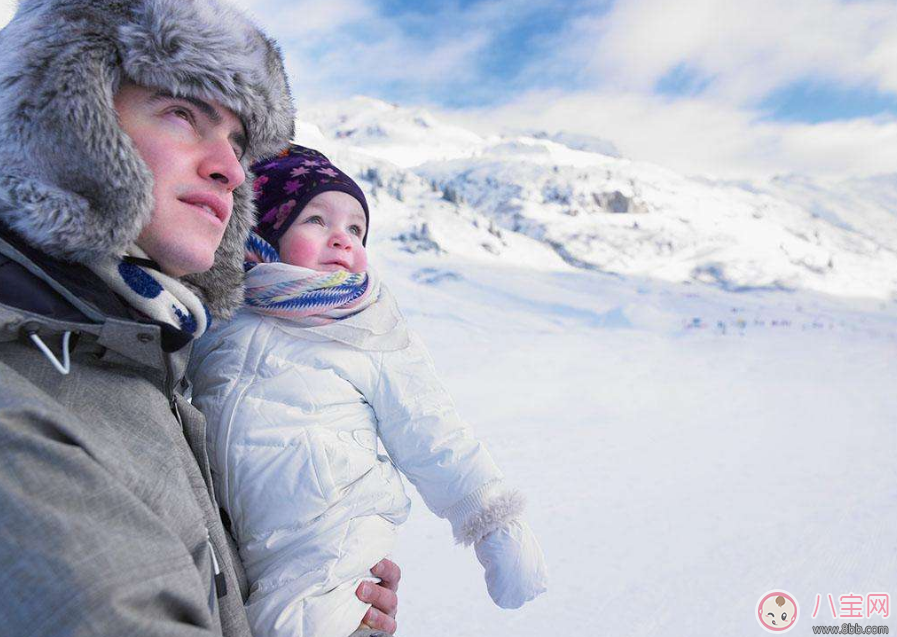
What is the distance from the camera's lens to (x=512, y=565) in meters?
1.56

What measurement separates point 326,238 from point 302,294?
1.10ft

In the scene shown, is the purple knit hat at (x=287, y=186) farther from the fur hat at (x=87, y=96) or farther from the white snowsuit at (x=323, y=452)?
the fur hat at (x=87, y=96)

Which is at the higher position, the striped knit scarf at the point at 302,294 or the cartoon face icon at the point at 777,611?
the striped knit scarf at the point at 302,294

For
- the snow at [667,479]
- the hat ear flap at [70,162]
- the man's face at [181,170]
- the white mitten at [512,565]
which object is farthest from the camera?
the snow at [667,479]

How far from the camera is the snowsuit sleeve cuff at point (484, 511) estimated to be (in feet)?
5.17

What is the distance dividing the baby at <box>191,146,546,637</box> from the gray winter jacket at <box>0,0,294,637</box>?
285 millimetres

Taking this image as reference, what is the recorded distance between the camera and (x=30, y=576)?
67cm

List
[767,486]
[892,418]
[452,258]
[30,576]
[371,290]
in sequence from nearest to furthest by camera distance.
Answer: [30,576], [371,290], [767,486], [892,418], [452,258]

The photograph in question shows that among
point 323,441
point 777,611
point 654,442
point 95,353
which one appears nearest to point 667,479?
point 654,442

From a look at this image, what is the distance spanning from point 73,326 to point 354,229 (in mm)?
1208

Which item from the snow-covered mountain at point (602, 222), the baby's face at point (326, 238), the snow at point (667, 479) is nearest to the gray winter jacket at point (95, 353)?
the baby's face at point (326, 238)

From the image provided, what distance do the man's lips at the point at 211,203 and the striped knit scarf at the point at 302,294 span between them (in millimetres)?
391

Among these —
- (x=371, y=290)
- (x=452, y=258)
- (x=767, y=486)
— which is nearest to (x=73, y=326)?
(x=371, y=290)

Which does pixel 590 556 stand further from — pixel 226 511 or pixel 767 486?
pixel 226 511
